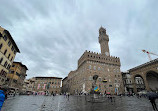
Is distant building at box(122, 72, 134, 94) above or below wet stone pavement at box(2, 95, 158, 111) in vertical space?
above

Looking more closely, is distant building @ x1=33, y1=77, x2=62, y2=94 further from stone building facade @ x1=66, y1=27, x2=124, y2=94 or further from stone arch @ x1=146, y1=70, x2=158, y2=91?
stone arch @ x1=146, y1=70, x2=158, y2=91

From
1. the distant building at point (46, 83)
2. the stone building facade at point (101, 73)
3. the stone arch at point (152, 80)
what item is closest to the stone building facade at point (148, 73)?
the stone arch at point (152, 80)

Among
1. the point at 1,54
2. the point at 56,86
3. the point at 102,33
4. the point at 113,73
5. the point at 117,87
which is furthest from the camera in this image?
the point at 56,86

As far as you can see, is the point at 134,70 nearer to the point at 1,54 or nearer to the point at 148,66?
the point at 148,66

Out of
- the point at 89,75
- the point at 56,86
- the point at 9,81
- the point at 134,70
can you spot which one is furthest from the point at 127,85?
the point at 9,81

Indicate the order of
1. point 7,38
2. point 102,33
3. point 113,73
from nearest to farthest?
1. point 7,38
2. point 113,73
3. point 102,33

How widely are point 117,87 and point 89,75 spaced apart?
1491cm

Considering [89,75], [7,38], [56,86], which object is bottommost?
[56,86]

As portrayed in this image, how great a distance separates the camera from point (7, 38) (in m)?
22.9

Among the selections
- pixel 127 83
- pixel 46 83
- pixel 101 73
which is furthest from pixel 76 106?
pixel 46 83

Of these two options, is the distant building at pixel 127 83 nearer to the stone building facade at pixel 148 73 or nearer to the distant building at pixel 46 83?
the stone building facade at pixel 148 73

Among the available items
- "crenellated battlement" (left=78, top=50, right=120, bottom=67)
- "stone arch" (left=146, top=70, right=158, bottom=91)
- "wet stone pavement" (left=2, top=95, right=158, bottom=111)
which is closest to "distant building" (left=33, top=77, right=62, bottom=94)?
"crenellated battlement" (left=78, top=50, right=120, bottom=67)

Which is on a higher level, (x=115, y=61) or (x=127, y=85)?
(x=115, y=61)

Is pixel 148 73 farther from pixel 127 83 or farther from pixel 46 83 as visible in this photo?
pixel 46 83
